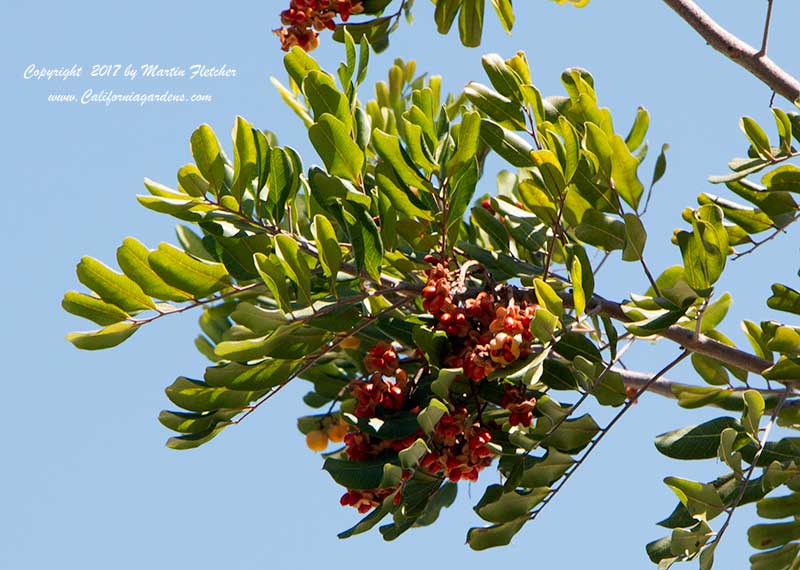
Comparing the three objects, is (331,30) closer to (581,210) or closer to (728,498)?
(581,210)

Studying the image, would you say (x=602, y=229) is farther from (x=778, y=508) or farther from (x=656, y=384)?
(x=778, y=508)

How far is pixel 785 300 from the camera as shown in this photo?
2359 mm

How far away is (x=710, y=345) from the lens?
7.57ft

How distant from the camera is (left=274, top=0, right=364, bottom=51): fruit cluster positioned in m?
2.88

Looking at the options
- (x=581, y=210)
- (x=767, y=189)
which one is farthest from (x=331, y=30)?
(x=767, y=189)

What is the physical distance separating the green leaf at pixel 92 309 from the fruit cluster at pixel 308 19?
927 mm

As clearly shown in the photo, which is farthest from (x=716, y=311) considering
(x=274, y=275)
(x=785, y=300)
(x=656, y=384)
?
(x=274, y=275)

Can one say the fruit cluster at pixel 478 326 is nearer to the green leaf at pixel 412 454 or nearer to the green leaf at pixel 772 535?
the green leaf at pixel 412 454

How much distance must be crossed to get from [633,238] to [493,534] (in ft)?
2.04

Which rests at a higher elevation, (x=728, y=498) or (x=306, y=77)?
(x=306, y=77)

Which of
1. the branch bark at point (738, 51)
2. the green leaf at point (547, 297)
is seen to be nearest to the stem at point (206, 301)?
the green leaf at point (547, 297)

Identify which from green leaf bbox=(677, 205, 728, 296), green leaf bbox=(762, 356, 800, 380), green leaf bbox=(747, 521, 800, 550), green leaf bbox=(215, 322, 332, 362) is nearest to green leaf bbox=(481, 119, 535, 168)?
green leaf bbox=(677, 205, 728, 296)

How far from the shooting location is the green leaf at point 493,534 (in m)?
2.21

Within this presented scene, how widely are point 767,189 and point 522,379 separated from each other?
79cm
